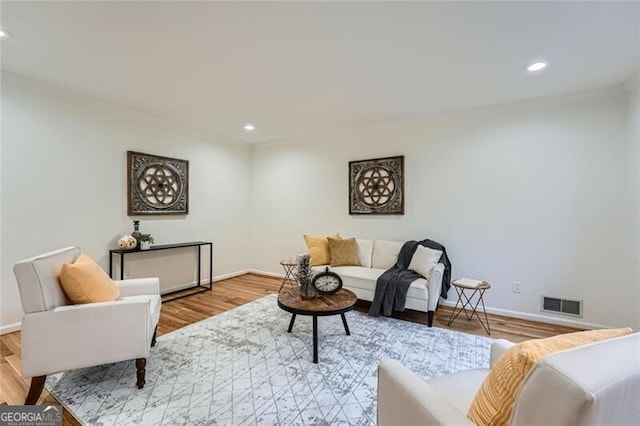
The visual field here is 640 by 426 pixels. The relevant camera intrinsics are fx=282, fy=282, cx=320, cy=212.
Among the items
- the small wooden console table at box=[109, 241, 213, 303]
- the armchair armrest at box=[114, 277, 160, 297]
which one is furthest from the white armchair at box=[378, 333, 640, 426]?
the small wooden console table at box=[109, 241, 213, 303]

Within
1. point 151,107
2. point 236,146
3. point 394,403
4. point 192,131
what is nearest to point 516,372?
point 394,403

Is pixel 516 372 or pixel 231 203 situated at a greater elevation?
pixel 231 203

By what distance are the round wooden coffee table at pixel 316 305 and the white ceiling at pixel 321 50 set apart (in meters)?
2.13

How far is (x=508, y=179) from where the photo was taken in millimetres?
3383

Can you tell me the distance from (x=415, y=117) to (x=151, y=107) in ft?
11.5

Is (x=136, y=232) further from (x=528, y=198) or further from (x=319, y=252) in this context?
(x=528, y=198)

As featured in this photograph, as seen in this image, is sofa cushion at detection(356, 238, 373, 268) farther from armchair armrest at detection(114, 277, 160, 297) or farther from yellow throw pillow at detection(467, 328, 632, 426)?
yellow throw pillow at detection(467, 328, 632, 426)

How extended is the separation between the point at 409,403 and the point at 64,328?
6.87 feet

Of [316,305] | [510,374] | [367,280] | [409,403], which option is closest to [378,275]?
[367,280]

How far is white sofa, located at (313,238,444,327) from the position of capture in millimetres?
3041

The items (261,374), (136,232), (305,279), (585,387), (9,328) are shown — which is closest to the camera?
(585,387)

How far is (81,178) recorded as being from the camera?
330 centimetres

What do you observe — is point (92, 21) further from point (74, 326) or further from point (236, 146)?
point (236, 146)

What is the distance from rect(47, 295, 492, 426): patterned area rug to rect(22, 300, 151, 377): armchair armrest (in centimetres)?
26
